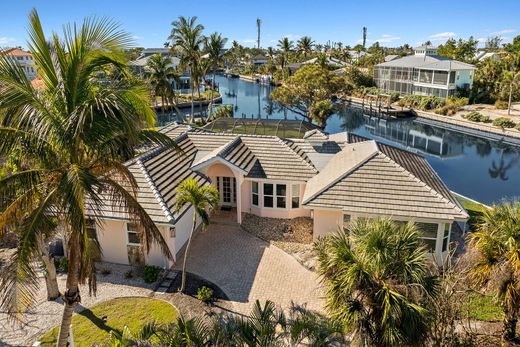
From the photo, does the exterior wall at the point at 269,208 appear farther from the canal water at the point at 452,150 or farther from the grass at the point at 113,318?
the canal water at the point at 452,150

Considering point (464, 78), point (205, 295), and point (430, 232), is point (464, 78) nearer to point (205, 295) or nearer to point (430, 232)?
point (430, 232)

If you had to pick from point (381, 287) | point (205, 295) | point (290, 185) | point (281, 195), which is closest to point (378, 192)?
point (290, 185)

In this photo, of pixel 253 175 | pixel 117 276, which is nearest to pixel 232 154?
pixel 253 175

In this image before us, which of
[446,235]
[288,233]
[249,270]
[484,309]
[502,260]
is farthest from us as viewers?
[288,233]

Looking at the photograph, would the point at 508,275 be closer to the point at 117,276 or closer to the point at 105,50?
the point at 105,50

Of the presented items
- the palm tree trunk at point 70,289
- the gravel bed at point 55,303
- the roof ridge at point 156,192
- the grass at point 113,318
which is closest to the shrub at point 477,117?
the roof ridge at point 156,192
